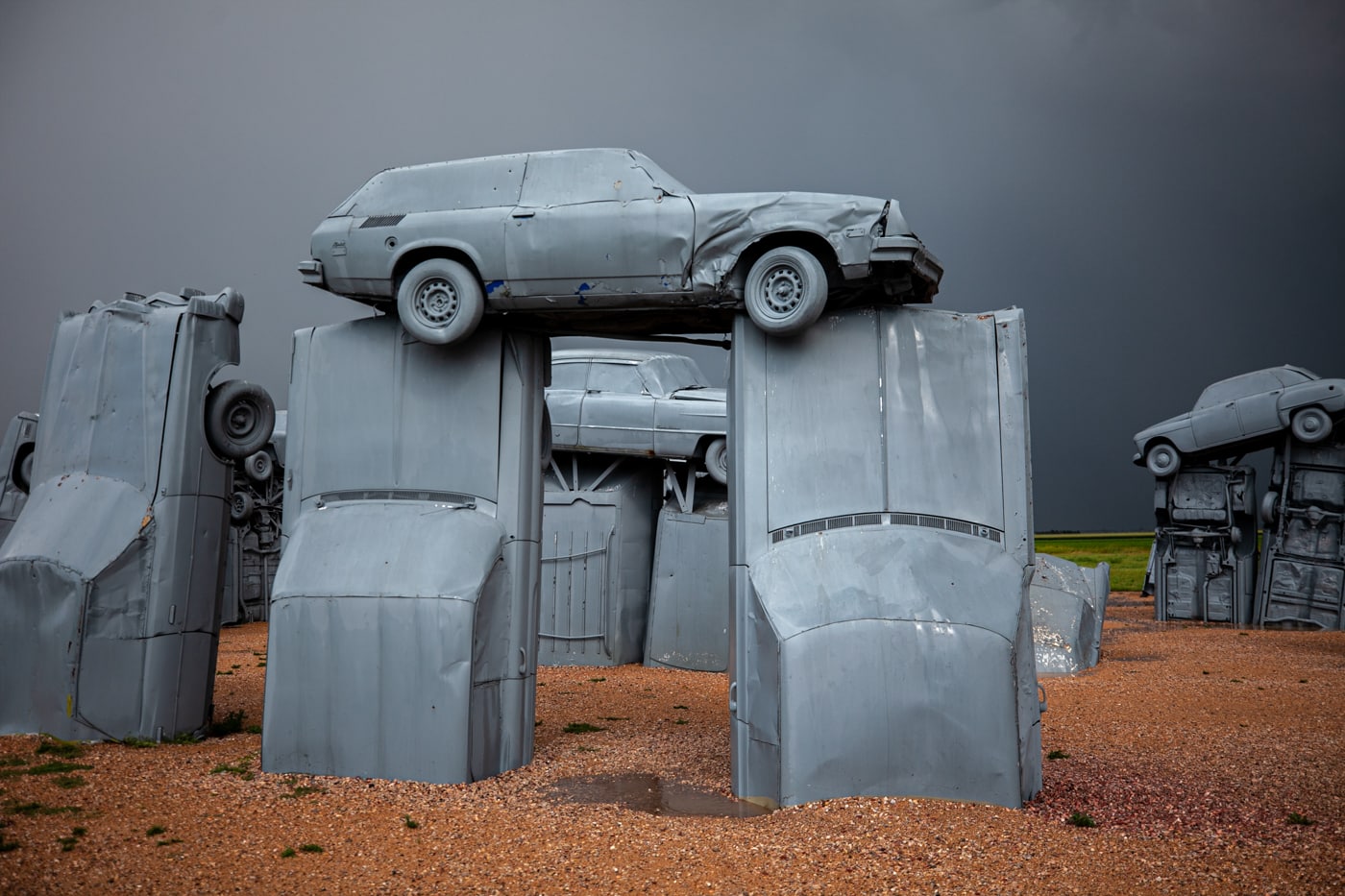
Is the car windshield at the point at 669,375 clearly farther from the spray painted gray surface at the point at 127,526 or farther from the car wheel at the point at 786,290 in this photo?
the car wheel at the point at 786,290

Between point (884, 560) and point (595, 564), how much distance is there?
8.90 meters

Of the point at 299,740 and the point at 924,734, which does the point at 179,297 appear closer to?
the point at 299,740

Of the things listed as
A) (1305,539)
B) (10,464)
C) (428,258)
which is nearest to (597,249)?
(428,258)

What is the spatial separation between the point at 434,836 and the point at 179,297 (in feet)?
20.6

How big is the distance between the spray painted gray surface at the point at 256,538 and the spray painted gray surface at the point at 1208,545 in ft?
63.5

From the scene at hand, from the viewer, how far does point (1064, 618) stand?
49.2 ft

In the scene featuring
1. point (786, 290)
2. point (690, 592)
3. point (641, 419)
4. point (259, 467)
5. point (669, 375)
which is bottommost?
point (690, 592)

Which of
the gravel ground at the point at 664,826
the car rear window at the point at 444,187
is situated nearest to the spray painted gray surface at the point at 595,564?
the gravel ground at the point at 664,826

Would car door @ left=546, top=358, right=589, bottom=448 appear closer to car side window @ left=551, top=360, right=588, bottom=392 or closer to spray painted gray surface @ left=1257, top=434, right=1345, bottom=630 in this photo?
car side window @ left=551, top=360, right=588, bottom=392

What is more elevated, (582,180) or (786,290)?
(582,180)

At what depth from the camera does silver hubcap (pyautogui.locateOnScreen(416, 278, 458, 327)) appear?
822 cm

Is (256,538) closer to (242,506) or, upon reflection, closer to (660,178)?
(242,506)

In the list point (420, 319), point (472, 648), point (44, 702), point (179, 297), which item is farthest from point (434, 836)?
point (179, 297)

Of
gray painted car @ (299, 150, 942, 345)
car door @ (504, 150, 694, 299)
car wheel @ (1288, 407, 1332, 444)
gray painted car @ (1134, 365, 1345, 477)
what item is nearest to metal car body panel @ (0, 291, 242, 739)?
gray painted car @ (299, 150, 942, 345)
